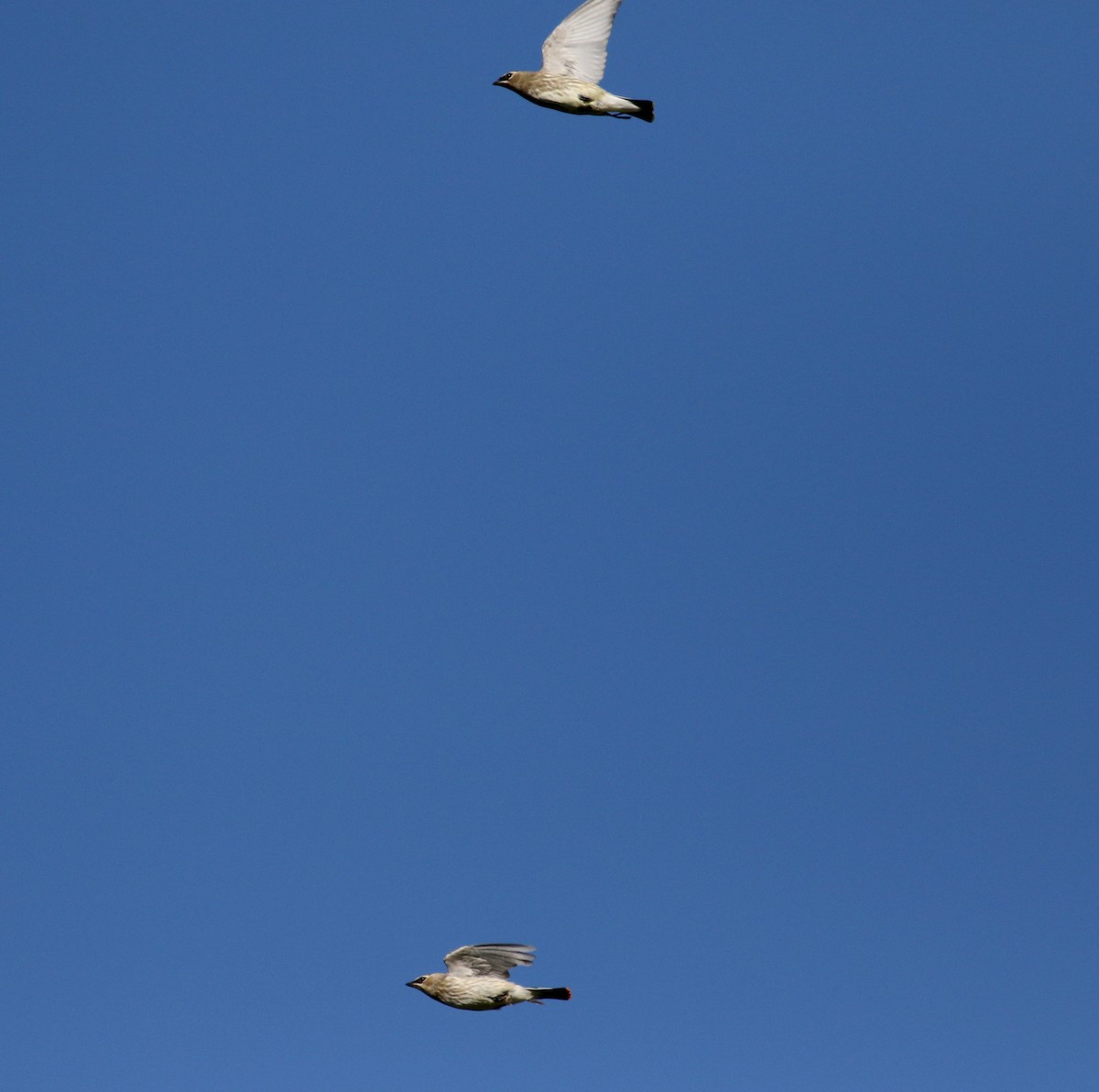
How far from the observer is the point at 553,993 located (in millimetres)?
24656

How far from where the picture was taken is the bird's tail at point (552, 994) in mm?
24484

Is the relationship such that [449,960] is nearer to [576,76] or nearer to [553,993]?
[553,993]

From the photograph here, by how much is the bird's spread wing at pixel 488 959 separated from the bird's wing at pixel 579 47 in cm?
1573

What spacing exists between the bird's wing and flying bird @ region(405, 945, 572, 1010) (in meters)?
15.8

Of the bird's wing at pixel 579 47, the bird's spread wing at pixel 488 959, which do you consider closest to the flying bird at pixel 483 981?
the bird's spread wing at pixel 488 959

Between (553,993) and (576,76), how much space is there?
16544mm

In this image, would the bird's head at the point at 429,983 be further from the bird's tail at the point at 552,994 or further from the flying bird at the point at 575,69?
the flying bird at the point at 575,69

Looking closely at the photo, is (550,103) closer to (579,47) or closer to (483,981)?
(579,47)

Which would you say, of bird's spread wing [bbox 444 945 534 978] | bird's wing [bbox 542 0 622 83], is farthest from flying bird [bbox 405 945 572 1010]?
bird's wing [bbox 542 0 622 83]

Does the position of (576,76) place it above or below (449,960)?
above

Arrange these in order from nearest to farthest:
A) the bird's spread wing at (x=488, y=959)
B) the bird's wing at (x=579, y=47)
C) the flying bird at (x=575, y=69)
A: 1. the flying bird at (x=575, y=69)
2. the bird's wing at (x=579, y=47)
3. the bird's spread wing at (x=488, y=959)

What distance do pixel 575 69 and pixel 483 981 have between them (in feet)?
55.2

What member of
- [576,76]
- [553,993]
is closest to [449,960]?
[553,993]

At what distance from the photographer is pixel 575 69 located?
2402 cm
